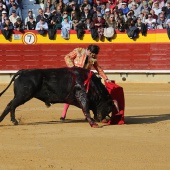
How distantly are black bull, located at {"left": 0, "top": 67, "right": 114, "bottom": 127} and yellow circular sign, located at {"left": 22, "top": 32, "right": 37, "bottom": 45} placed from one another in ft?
23.6

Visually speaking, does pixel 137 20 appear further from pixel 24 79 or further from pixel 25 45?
pixel 24 79

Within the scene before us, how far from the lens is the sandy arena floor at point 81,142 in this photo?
623 centimetres

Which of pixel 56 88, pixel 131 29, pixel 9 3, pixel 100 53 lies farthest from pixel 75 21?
pixel 56 88

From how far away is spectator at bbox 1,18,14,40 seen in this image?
50.5 feet

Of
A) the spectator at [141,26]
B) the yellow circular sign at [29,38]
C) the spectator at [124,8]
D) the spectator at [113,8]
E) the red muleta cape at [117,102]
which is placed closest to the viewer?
the red muleta cape at [117,102]

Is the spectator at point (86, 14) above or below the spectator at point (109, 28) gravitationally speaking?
above

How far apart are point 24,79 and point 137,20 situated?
7.15 metres

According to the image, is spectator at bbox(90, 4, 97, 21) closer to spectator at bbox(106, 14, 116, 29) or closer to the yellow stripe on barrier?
spectator at bbox(106, 14, 116, 29)

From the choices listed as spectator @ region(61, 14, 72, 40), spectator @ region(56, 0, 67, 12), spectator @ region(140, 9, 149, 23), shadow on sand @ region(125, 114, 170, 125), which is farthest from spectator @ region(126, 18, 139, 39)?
shadow on sand @ region(125, 114, 170, 125)

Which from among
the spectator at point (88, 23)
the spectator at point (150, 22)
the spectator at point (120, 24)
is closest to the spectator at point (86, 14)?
the spectator at point (88, 23)

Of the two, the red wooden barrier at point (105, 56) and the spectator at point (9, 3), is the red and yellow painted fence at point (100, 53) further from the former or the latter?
the spectator at point (9, 3)

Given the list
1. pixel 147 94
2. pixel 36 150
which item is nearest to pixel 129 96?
pixel 147 94

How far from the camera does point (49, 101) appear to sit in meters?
8.59

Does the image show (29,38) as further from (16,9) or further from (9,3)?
(9,3)
